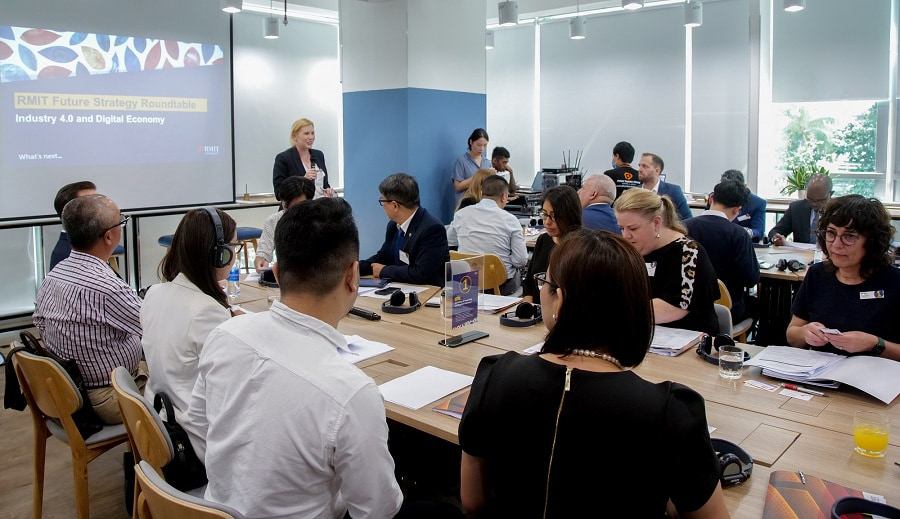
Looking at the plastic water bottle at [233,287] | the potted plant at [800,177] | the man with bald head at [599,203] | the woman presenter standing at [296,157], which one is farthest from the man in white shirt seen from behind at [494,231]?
the potted plant at [800,177]

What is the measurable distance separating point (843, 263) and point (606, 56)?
23.0 feet

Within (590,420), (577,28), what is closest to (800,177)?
(577,28)

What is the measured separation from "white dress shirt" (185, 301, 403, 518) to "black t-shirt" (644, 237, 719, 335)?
1.89 m

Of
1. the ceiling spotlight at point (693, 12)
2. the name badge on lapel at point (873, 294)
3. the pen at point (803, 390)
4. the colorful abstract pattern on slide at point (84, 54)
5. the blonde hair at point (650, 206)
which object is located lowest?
the pen at point (803, 390)

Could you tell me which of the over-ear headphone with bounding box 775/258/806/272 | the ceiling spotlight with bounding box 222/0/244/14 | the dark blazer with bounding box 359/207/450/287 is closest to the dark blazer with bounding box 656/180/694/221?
the over-ear headphone with bounding box 775/258/806/272

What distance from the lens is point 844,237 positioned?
8.94ft

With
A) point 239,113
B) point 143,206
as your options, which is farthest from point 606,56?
point 143,206

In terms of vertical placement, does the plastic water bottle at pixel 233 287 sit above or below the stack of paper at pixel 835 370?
above

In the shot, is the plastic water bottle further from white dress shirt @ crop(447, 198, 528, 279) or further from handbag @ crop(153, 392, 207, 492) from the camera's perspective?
white dress shirt @ crop(447, 198, 528, 279)

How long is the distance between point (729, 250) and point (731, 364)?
6.65 ft

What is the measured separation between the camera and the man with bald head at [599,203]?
4625 millimetres

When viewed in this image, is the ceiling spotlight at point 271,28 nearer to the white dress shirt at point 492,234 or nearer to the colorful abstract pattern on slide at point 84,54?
the colorful abstract pattern on slide at point 84,54

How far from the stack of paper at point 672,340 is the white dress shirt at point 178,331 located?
1616 mm

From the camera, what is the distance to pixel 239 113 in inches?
360
